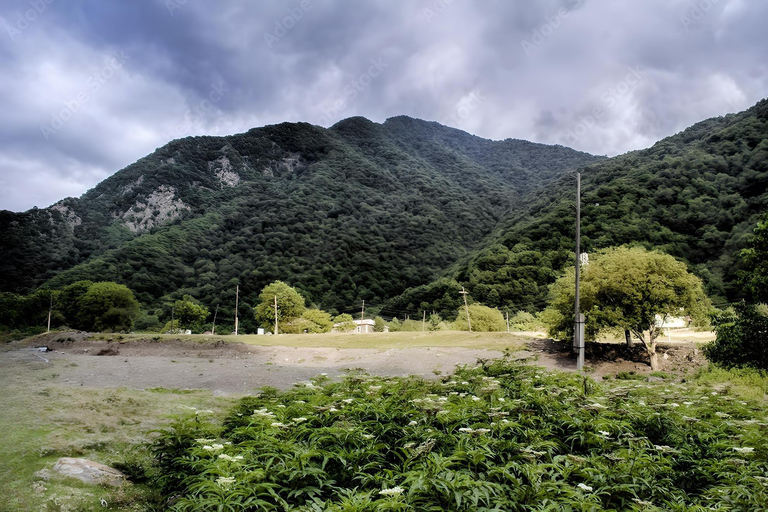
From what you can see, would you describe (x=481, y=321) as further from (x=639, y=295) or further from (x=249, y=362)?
(x=249, y=362)

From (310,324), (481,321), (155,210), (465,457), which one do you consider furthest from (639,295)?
(155,210)

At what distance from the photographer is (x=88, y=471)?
5211 millimetres

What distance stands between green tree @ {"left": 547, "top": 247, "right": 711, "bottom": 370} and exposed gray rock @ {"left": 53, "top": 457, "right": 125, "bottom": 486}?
931 inches

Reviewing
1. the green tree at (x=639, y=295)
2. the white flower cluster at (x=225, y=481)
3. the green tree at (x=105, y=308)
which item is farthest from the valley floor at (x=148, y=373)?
the green tree at (x=105, y=308)

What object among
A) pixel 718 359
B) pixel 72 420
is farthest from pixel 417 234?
pixel 72 420

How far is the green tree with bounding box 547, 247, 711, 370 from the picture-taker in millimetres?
22500

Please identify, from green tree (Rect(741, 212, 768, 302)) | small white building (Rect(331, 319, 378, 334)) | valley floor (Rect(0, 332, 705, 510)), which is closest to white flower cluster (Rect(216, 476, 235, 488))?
valley floor (Rect(0, 332, 705, 510))

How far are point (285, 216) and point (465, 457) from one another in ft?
410

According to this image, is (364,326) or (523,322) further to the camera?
(364,326)

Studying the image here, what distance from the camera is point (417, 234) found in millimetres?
130875

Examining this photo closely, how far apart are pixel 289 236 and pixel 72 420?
4377 inches

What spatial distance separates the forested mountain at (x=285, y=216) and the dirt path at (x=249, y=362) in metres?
20.4

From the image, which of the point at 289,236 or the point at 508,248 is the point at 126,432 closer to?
the point at 508,248

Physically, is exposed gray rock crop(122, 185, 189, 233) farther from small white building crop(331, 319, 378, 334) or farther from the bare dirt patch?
the bare dirt patch
